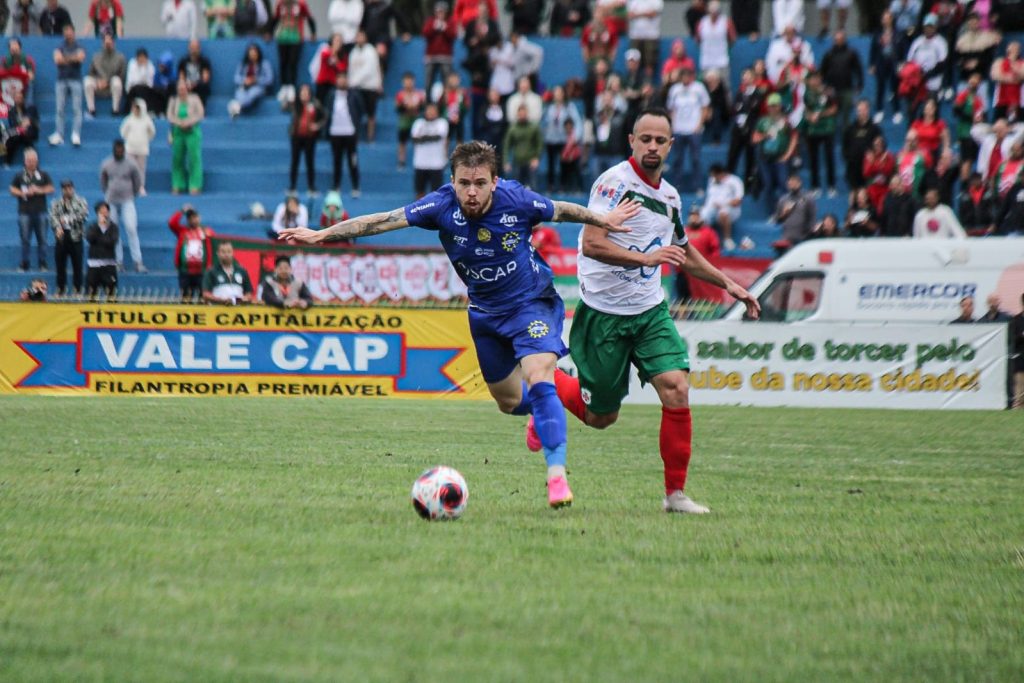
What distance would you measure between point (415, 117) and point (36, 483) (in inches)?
701

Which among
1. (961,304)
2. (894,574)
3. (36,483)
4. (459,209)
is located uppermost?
(459,209)

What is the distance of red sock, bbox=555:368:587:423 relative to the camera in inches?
356

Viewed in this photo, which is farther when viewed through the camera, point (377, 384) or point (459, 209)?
point (377, 384)

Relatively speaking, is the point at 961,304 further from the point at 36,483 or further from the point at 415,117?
the point at 36,483

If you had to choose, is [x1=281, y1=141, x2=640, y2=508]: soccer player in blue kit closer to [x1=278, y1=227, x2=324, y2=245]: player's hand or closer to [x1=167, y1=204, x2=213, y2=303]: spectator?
[x1=278, y1=227, x2=324, y2=245]: player's hand

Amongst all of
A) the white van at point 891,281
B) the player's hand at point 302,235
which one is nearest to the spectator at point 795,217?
the white van at point 891,281

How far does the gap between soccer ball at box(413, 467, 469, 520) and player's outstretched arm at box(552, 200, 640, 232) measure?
5.10 feet

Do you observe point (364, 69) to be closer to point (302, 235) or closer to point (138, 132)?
point (138, 132)

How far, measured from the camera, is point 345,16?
26547 millimetres

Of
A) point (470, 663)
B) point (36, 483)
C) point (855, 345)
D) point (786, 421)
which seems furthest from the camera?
point (855, 345)

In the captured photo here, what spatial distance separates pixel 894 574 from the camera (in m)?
5.87

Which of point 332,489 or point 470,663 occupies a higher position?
point 470,663

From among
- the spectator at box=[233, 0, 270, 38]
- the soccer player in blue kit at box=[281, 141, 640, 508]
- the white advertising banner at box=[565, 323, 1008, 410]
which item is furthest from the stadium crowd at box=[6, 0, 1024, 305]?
the soccer player in blue kit at box=[281, 141, 640, 508]

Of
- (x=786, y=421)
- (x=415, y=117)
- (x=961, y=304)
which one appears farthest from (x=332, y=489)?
(x=415, y=117)
